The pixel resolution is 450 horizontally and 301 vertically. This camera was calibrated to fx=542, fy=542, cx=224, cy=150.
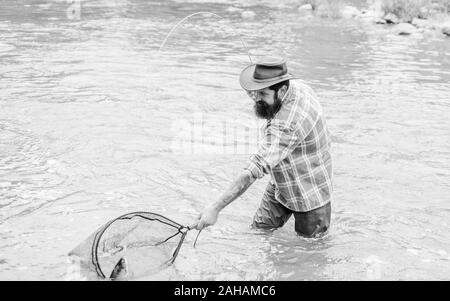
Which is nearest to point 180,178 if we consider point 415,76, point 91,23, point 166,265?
point 166,265

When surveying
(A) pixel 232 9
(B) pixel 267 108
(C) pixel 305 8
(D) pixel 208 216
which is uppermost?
(B) pixel 267 108

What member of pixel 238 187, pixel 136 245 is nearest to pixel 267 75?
pixel 238 187

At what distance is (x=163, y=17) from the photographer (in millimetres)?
18750

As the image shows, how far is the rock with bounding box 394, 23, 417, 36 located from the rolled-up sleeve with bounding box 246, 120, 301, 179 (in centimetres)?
1404

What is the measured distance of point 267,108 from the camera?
3.99m

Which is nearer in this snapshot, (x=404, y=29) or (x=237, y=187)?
(x=237, y=187)

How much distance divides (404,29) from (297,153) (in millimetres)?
14040

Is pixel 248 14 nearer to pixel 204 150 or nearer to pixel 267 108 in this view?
pixel 204 150

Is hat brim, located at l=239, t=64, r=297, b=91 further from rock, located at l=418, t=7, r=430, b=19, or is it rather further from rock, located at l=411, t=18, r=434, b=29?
rock, located at l=418, t=7, r=430, b=19

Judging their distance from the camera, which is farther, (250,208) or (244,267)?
(250,208)

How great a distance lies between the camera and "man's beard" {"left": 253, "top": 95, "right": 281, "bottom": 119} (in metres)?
3.96

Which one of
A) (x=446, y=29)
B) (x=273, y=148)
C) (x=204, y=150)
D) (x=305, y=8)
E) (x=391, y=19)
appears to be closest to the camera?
(x=273, y=148)

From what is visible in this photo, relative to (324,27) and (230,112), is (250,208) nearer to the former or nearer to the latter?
(230,112)

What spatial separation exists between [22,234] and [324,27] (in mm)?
14334
